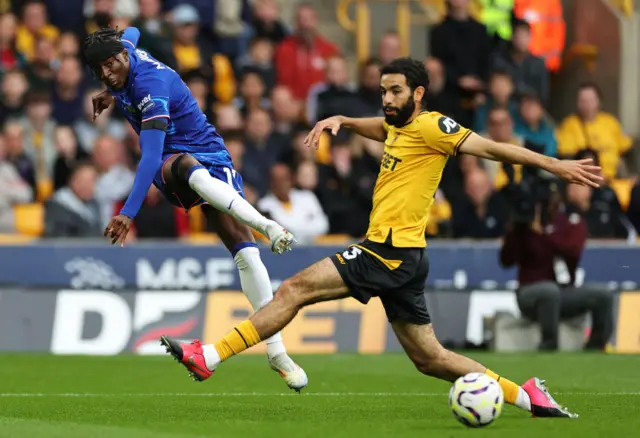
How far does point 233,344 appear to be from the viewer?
906 cm

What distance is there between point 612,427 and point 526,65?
1140cm

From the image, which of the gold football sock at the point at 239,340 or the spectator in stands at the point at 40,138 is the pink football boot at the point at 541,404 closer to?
the gold football sock at the point at 239,340

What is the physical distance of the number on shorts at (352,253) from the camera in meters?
8.98

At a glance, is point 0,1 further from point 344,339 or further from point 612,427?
point 612,427

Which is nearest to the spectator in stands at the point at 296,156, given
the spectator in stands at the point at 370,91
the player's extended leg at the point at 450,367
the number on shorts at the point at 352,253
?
the spectator in stands at the point at 370,91

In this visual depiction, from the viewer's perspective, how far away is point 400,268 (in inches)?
353

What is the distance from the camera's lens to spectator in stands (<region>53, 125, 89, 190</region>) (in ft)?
56.2

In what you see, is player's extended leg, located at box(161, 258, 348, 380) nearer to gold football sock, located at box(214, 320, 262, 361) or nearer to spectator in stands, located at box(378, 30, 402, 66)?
gold football sock, located at box(214, 320, 262, 361)

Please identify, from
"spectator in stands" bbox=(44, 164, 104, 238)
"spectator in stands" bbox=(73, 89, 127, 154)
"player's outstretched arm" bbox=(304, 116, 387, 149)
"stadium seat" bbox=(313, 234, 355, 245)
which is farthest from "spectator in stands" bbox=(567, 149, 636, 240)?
"player's outstretched arm" bbox=(304, 116, 387, 149)

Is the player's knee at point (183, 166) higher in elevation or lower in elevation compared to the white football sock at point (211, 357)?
higher

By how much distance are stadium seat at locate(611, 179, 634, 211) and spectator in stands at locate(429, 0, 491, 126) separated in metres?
2.12

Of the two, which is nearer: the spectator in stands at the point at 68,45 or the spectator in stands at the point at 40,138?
the spectator in stands at the point at 40,138

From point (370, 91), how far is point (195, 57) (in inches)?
89.5

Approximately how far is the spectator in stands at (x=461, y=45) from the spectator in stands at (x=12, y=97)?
17.8 feet
